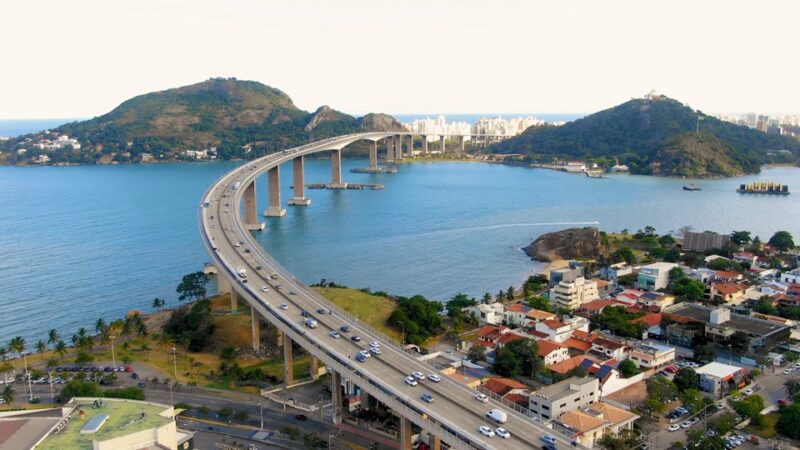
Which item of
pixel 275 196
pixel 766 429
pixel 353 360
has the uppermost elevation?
pixel 275 196

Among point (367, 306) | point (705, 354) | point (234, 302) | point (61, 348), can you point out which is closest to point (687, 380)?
point (705, 354)

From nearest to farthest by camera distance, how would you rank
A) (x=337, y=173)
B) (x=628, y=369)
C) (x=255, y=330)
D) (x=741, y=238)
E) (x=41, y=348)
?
(x=628, y=369) → (x=41, y=348) → (x=255, y=330) → (x=741, y=238) → (x=337, y=173)

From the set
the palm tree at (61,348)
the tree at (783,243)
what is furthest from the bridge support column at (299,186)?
the tree at (783,243)

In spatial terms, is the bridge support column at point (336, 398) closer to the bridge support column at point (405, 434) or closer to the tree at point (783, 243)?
the bridge support column at point (405, 434)

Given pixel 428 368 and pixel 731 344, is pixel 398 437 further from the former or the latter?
pixel 731 344

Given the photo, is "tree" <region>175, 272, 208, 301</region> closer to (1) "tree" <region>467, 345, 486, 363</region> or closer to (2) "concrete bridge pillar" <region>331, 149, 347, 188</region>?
(1) "tree" <region>467, 345, 486, 363</region>

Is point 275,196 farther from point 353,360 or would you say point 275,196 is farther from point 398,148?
point 398,148
